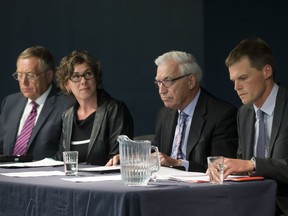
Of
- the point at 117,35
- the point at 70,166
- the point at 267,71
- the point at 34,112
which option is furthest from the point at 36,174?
the point at 117,35

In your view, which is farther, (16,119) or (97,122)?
(16,119)

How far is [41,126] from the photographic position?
5.47 metres

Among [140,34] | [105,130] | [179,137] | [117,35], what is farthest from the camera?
[117,35]

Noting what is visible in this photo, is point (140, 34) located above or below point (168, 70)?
above

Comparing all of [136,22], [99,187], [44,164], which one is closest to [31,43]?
[136,22]

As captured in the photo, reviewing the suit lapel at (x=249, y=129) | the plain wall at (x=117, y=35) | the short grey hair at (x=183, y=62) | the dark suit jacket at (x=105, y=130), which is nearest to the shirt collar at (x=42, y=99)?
the dark suit jacket at (x=105, y=130)

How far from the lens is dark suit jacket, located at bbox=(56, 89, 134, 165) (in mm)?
5016

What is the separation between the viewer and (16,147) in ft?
18.3

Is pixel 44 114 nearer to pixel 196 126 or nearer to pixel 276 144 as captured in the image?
pixel 196 126

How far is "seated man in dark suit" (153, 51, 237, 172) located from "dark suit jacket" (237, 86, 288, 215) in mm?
241

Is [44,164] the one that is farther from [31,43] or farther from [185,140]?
[31,43]

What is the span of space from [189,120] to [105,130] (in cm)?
69

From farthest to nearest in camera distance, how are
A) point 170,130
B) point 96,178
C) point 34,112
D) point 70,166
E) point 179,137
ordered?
1. point 34,112
2. point 170,130
3. point 179,137
4. point 70,166
5. point 96,178

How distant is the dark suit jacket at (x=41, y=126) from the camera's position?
17.9ft
